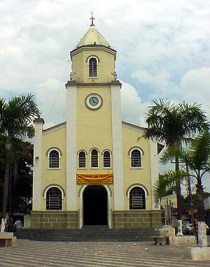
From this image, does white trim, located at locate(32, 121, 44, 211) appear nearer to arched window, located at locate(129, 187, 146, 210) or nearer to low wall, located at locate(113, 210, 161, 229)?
low wall, located at locate(113, 210, 161, 229)

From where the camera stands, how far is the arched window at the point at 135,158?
33.5 metres

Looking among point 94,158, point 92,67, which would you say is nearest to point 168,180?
point 94,158

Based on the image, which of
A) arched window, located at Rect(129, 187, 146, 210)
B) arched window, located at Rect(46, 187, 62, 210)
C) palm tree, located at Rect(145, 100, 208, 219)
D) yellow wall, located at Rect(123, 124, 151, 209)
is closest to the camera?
palm tree, located at Rect(145, 100, 208, 219)

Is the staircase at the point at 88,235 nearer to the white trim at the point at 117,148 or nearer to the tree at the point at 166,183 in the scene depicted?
the white trim at the point at 117,148

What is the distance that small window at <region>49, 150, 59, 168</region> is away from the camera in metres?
33.4

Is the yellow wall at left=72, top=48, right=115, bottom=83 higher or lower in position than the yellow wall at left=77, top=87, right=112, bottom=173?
higher

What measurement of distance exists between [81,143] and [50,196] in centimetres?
470

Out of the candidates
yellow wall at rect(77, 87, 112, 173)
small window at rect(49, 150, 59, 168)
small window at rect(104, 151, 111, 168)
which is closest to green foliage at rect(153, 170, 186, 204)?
small window at rect(104, 151, 111, 168)

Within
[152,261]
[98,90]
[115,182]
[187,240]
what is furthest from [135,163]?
[152,261]

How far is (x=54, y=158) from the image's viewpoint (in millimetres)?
33531

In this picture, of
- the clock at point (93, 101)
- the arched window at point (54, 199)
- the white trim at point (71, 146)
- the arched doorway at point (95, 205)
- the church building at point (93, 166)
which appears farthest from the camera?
the clock at point (93, 101)

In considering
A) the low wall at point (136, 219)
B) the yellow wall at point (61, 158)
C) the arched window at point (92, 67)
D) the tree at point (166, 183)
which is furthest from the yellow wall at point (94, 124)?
the tree at point (166, 183)

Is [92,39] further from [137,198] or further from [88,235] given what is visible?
[88,235]

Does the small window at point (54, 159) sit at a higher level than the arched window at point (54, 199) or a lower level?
higher
